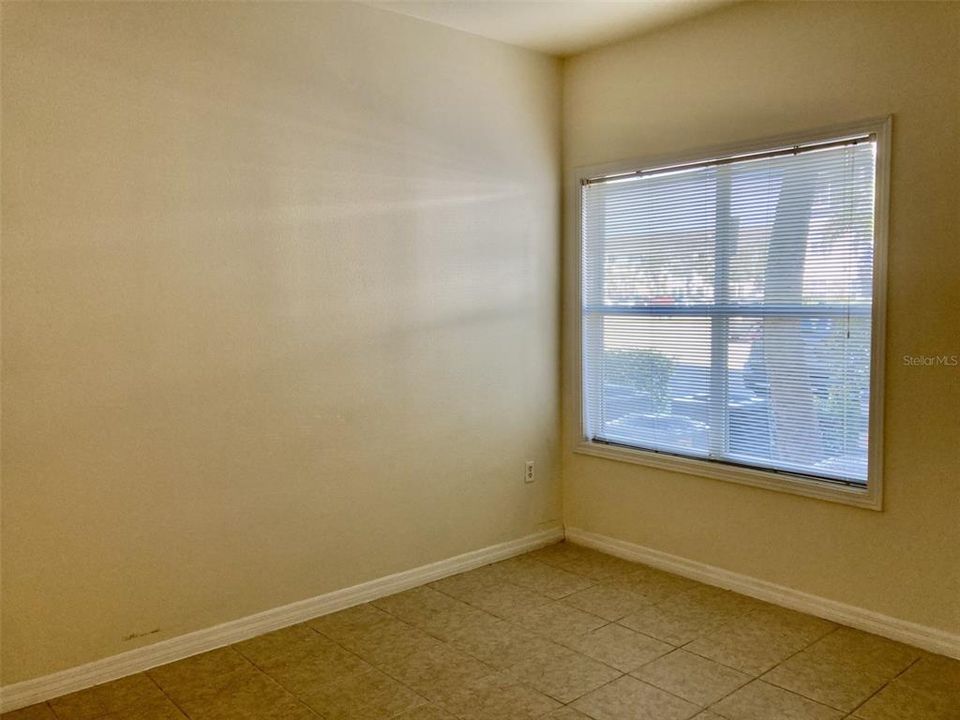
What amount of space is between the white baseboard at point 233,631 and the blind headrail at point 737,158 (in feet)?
6.41

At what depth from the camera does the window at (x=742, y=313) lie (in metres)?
3.11

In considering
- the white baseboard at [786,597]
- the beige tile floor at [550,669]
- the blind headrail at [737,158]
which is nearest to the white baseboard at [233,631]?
the beige tile floor at [550,669]

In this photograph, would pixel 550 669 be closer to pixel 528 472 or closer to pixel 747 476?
pixel 747 476

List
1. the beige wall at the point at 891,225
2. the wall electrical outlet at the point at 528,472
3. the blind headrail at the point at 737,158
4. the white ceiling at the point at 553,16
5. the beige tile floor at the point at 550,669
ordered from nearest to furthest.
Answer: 1. the beige tile floor at the point at 550,669
2. the beige wall at the point at 891,225
3. the blind headrail at the point at 737,158
4. the white ceiling at the point at 553,16
5. the wall electrical outlet at the point at 528,472

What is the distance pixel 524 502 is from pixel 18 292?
8.47 ft

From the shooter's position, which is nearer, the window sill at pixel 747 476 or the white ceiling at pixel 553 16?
the window sill at pixel 747 476

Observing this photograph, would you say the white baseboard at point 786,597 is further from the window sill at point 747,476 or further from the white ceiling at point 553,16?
the white ceiling at point 553,16

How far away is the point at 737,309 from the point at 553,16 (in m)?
1.58

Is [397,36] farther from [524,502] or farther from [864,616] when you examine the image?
[864,616]

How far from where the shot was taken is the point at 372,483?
351cm

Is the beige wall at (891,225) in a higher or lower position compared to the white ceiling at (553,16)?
lower

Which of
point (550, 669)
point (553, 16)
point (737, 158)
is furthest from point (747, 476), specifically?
point (553, 16)

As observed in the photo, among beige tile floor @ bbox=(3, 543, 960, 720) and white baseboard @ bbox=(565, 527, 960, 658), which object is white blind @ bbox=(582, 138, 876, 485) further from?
beige tile floor @ bbox=(3, 543, 960, 720)

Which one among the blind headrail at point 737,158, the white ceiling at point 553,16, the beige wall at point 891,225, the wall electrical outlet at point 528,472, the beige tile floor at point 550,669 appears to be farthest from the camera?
the wall electrical outlet at point 528,472
